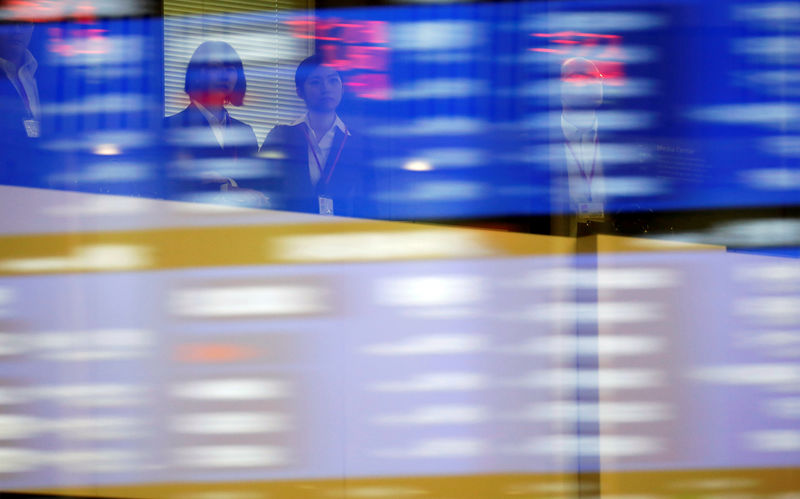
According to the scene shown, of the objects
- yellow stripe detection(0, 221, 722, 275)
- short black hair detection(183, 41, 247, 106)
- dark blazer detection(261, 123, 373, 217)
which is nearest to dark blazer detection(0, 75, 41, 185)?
yellow stripe detection(0, 221, 722, 275)

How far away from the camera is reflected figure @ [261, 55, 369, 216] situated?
1.68m

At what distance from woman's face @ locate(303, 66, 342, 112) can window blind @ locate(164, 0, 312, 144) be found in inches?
1.2

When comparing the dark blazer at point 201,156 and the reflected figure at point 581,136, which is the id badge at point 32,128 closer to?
the dark blazer at point 201,156

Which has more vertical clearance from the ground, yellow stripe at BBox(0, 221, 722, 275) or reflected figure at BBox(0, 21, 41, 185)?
reflected figure at BBox(0, 21, 41, 185)

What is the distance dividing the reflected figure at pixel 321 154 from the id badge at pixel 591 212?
0.46m

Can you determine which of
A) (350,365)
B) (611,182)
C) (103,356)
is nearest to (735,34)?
(611,182)

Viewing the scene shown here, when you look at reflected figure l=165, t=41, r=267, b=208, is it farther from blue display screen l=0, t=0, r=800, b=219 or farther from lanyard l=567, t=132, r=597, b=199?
lanyard l=567, t=132, r=597, b=199

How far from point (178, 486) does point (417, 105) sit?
3.06ft

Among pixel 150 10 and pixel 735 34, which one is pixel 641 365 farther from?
pixel 150 10

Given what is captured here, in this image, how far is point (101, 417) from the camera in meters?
1.47

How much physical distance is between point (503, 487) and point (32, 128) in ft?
3.80

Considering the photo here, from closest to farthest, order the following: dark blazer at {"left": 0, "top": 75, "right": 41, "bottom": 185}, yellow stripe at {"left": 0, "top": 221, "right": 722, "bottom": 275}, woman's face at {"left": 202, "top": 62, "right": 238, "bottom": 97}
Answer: yellow stripe at {"left": 0, "top": 221, "right": 722, "bottom": 275}
dark blazer at {"left": 0, "top": 75, "right": 41, "bottom": 185}
woman's face at {"left": 202, "top": 62, "right": 238, "bottom": 97}

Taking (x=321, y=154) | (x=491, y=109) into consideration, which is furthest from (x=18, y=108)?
(x=491, y=109)

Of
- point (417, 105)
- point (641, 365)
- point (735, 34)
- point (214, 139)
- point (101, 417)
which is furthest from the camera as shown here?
point (735, 34)
